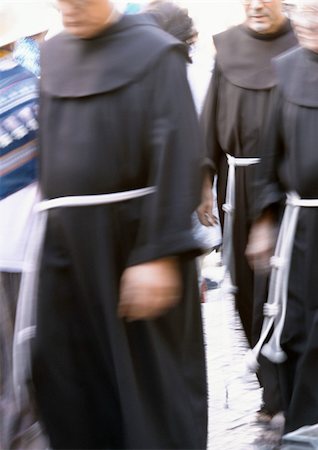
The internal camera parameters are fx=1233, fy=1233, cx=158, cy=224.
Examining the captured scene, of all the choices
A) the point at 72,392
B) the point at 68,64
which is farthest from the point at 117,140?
the point at 72,392

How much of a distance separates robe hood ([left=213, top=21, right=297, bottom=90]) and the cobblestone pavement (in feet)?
3.69

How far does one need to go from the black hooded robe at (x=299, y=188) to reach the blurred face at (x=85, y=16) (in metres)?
1.26

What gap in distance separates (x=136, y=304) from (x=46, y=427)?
Answer: 2.13 ft

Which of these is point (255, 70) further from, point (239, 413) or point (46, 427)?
point (46, 427)

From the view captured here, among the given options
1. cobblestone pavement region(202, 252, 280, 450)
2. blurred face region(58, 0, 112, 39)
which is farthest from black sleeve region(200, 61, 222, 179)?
blurred face region(58, 0, 112, 39)

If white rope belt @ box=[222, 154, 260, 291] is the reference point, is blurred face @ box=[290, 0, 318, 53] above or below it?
above

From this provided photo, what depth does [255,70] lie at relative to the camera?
5801 millimetres

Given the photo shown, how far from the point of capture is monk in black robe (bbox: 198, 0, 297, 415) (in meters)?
5.72

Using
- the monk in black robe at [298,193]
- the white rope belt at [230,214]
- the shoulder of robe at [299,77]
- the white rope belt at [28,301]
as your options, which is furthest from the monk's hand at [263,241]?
the white rope belt at [28,301]

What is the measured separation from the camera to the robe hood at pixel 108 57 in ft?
11.9

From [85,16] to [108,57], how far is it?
14 cm

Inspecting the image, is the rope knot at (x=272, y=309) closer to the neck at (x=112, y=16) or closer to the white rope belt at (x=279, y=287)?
the white rope belt at (x=279, y=287)

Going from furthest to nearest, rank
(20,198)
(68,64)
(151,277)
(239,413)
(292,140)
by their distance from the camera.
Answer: (239,413) < (292,140) < (20,198) < (68,64) < (151,277)

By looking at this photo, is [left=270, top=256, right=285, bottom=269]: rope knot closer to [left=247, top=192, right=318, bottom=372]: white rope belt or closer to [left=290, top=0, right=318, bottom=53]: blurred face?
[left=247, top=192, right=318, bottom=372]: white rope belt
